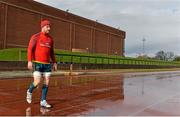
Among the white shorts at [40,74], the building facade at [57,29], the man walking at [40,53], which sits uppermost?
the building facade at [57,29]

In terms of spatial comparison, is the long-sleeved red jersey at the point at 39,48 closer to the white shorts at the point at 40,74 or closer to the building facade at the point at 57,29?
the white shorts at the point at 40,74

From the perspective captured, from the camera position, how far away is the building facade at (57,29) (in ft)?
140

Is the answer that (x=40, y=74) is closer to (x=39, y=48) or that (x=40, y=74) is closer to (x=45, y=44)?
(x=39, y=48)

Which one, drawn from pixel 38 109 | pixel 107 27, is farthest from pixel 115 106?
pixel 107 27

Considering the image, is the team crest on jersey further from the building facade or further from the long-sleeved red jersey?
the building facade

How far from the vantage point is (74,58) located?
34.7m

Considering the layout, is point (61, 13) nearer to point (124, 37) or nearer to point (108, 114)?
point (124, 37)

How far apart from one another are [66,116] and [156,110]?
99.9 inches

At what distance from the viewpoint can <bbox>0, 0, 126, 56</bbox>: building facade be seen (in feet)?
140

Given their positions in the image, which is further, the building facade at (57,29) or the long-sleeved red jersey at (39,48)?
the building facade at (57,29)

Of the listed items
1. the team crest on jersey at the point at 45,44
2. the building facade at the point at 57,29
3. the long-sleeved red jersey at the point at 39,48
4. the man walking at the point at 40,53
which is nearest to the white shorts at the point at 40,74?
the man walking at the point at 40,53

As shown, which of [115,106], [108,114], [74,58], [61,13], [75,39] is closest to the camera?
[108,114]

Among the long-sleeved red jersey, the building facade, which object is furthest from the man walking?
the building facade

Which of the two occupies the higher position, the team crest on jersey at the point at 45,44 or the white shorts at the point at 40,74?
the team crest on jersey at the point at 45,44
